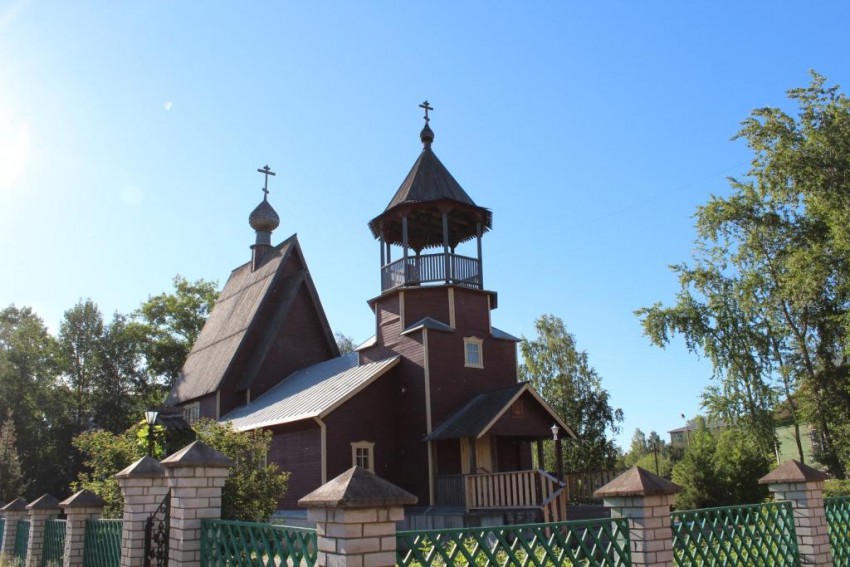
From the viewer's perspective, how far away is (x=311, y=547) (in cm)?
505

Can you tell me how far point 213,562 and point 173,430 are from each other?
10.0 meters

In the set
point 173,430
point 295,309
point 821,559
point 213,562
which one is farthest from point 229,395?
point 821,559

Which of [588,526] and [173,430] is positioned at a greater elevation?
[173,430]

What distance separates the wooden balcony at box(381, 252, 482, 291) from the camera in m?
19.2

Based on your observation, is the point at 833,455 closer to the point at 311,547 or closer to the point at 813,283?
the point at 813,283

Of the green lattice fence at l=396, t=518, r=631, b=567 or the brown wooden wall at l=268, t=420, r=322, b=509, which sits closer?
the green lattice fence at l=396, t=518, r=631, b=567

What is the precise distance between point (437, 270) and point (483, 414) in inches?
172

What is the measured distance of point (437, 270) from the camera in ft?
63.1

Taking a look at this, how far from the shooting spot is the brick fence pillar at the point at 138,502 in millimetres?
7711

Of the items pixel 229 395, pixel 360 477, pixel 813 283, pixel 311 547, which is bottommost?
pixel 311 547

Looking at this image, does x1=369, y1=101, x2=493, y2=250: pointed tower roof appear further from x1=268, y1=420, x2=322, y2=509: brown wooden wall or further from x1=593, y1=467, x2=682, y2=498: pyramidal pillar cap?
x1=593, y1=467, x2=682, y2=498: pyramidal pillar cap

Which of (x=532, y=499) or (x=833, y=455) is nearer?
(x=532, y=499)

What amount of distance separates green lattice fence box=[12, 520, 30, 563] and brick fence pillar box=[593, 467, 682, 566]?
11.5 m

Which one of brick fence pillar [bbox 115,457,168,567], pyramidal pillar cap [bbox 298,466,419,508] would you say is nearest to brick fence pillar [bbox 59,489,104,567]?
brick fence pillar [bbox 115,457,168,567]
